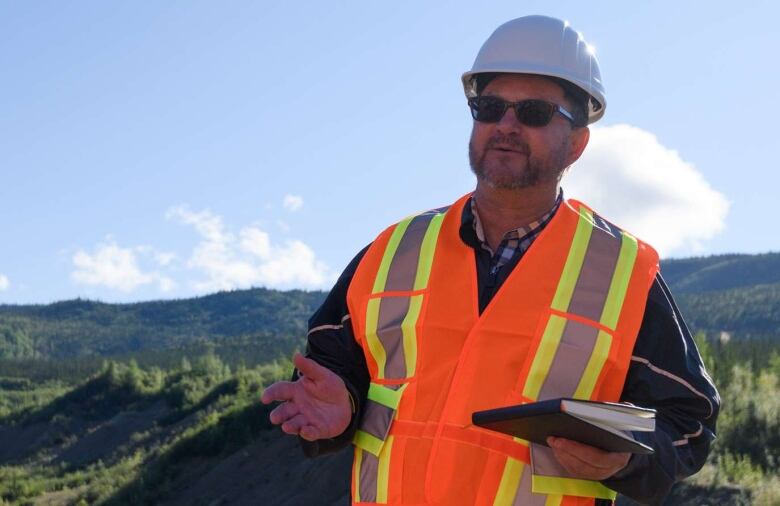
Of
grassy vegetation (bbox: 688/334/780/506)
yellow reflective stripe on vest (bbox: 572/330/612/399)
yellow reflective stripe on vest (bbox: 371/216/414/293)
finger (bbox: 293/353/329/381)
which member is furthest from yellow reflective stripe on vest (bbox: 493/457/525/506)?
grassy vegetation (bbox: 688/334/780/506)

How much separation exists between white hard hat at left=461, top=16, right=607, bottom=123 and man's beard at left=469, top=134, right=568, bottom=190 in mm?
268

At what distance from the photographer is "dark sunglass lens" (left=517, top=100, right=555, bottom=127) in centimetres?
391

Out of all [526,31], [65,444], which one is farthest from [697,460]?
[65,444]

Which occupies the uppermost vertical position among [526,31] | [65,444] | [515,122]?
[526,31]

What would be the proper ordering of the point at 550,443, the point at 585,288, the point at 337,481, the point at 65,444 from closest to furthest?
the point at 550,443 → the point at 585,288 → the point at 337,481 → the point at 65,444

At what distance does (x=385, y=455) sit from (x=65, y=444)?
111 feet

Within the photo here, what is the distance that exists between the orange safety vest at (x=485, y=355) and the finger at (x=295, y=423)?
0.72ft

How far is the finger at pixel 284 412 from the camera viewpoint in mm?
3666

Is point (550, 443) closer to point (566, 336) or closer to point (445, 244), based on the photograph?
point (566, 336)

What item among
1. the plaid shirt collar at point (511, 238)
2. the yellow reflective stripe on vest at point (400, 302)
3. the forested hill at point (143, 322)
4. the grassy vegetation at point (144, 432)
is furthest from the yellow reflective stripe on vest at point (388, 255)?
the forested hill at point (143, 322)

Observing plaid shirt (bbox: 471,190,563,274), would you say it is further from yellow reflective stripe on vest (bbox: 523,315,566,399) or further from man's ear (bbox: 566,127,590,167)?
yellow reflective stripe on vest (bbox: 523,315,566,399)

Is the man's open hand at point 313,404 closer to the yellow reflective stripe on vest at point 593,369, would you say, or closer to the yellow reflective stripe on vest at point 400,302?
the yellow reflective stripe on vest at point 400,302

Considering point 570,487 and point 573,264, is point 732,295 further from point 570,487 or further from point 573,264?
point 570,487

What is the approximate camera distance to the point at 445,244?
3.98m
